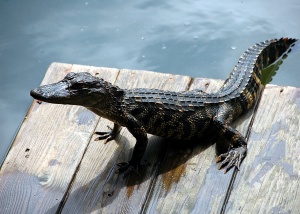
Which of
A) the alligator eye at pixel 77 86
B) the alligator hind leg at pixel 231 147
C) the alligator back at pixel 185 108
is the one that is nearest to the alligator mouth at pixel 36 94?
the alligator eye at pixel 77 86

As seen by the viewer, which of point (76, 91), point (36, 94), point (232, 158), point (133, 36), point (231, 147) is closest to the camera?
point (36, 94)

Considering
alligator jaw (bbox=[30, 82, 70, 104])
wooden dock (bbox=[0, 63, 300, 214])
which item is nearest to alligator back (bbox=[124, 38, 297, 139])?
wooden dock (bbox=[0, 63, 300, 214])

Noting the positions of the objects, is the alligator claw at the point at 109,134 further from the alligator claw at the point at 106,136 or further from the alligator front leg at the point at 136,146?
the alligator front leg at the point at 136,146

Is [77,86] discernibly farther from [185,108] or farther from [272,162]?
[272,162]

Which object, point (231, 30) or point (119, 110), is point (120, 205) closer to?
point (119, 110)

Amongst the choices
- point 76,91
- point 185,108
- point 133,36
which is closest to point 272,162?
point 185,108

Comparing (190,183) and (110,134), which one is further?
(110,134)

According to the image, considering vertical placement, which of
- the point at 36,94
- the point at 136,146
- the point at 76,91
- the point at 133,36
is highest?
the point at 36,94
